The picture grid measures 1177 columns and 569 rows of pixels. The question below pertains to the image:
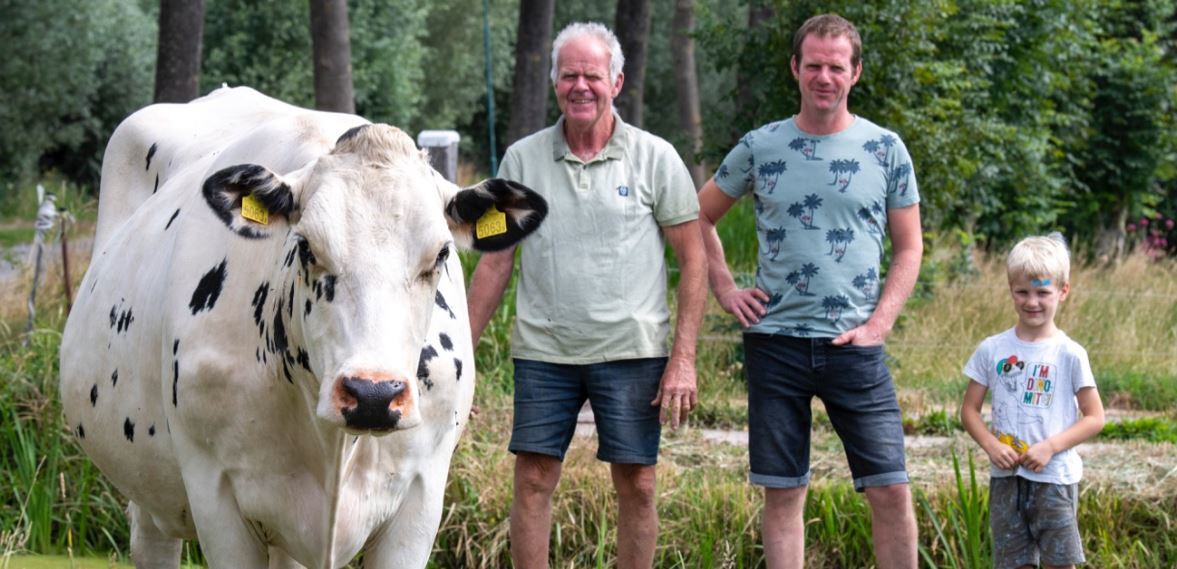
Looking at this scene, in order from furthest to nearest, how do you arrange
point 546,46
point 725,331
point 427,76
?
point 427,76
point 546,46
point 725,331

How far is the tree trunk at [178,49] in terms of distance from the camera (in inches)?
505

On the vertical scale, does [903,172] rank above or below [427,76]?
below

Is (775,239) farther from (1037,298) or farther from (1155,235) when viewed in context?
(1155,235)

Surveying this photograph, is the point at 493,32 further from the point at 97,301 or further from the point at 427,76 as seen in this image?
the point at 97,301

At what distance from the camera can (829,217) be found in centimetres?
483

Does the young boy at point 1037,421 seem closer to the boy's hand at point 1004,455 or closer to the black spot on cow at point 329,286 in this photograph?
the boy's hand at point 1004,455

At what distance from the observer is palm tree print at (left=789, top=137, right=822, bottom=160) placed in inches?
192

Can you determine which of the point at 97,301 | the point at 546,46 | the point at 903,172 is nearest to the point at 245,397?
the point at 97,301

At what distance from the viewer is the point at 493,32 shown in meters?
35.6

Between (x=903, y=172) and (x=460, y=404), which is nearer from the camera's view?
(x=460, y=404)

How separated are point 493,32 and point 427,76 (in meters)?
1.99

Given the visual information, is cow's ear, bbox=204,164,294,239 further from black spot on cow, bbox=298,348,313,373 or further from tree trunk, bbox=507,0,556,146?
tree trunk, bbox=507,0,556,146

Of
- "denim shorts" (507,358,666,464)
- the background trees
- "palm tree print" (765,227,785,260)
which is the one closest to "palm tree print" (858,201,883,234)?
"palm tree print" (765,227,785,260)

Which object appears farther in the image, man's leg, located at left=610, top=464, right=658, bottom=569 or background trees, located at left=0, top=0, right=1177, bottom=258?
background trees, located at left=0, top=0, right=1177, bottom=258
